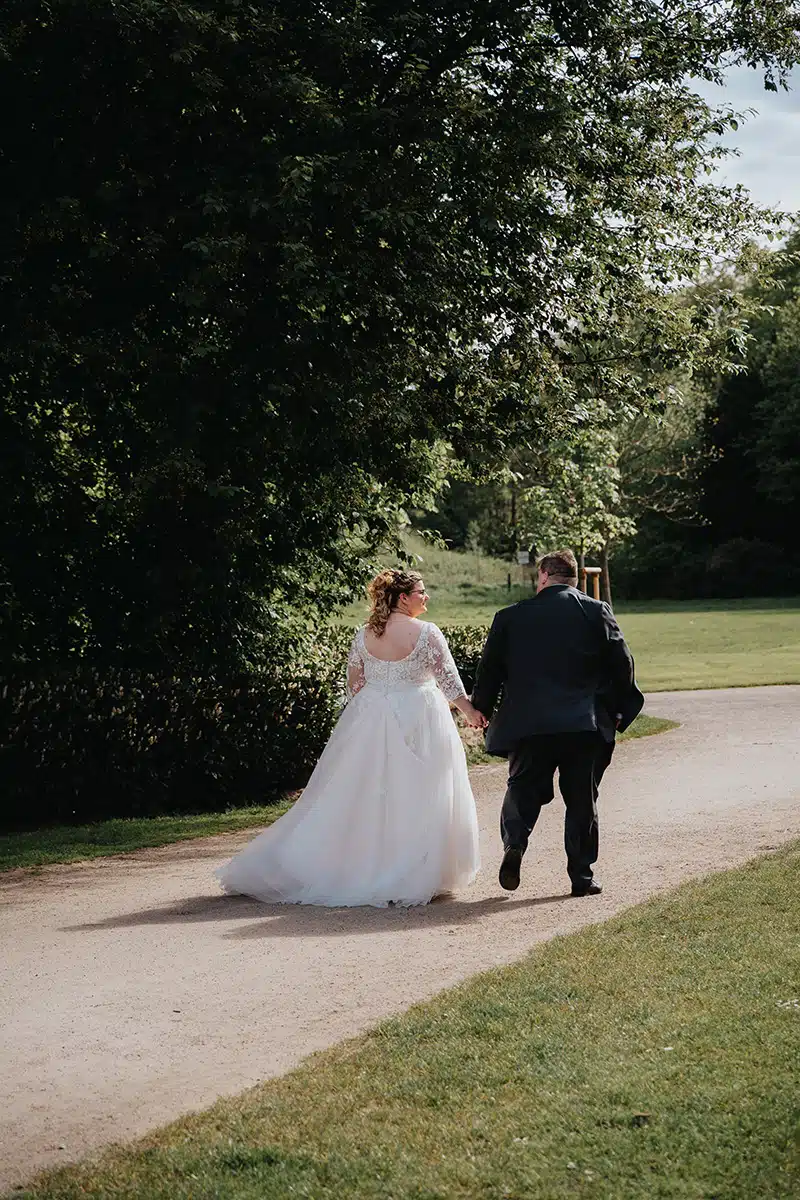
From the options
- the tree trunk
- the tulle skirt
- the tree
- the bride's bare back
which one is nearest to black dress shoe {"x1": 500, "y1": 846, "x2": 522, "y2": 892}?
the tulle skirt

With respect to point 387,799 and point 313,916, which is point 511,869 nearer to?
point 387,799

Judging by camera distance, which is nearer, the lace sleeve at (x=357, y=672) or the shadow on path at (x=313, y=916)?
the shadow on path at (x=313, y=916)

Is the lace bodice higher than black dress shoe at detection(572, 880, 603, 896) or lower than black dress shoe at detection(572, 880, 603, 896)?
higher

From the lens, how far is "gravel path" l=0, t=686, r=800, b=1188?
541cm

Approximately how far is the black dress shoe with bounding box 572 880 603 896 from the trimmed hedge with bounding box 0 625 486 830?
540 centimetres

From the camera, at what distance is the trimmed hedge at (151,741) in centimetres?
1284

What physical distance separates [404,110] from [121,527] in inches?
184

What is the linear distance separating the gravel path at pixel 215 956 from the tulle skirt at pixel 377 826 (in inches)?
7.8

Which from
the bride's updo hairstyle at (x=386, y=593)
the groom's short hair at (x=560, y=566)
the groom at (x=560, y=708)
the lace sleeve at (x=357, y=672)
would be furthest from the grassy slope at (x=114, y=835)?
the groom's short hair at (x=560, y=566)

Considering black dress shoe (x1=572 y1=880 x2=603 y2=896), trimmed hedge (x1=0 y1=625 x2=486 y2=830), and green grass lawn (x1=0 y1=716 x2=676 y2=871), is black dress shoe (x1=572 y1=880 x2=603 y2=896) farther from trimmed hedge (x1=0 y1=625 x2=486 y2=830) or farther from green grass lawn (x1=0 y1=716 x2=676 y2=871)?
trimmed hedge (x1=0 y1=625 x2=486 y2=830)

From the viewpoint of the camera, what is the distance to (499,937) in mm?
7824

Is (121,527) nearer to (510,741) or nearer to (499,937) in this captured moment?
(510,741)

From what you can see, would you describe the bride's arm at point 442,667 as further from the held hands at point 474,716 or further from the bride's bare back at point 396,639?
the held hands at point 474,716

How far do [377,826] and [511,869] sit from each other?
876 millimetres
